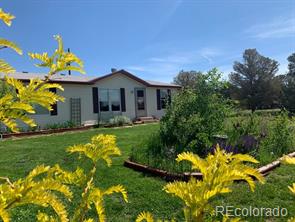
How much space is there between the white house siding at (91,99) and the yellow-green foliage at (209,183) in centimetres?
1617

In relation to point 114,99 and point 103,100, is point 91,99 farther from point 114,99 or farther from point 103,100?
point 114,99

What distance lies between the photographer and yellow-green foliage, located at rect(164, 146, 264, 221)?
1.04 m

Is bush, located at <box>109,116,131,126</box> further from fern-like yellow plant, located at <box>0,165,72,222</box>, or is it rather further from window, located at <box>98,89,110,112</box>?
fern-like yellow plant, located at <box>0,165,72,222</box>

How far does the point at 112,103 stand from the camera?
21.2 meters

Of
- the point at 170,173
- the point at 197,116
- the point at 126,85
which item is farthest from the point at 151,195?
the point at 126,85

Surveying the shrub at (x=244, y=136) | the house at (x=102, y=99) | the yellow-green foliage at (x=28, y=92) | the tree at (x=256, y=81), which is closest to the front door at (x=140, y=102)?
the house at (x=102, y=99)

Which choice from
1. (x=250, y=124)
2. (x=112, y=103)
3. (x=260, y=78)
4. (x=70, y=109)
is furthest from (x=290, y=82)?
(x=250, y=124)

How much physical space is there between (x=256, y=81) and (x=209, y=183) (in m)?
49.4

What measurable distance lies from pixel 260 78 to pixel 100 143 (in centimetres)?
4906

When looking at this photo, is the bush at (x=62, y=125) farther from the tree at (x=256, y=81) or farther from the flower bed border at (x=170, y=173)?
the tree at (x=256, y=81)

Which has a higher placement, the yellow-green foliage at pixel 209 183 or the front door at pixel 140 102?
the front door at pixel 140 102

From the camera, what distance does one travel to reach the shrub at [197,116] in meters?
7.44

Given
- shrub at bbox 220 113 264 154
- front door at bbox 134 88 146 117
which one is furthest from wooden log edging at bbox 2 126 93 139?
shrub at bbox 220 113 264 154

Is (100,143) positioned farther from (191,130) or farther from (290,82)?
(290,82)
